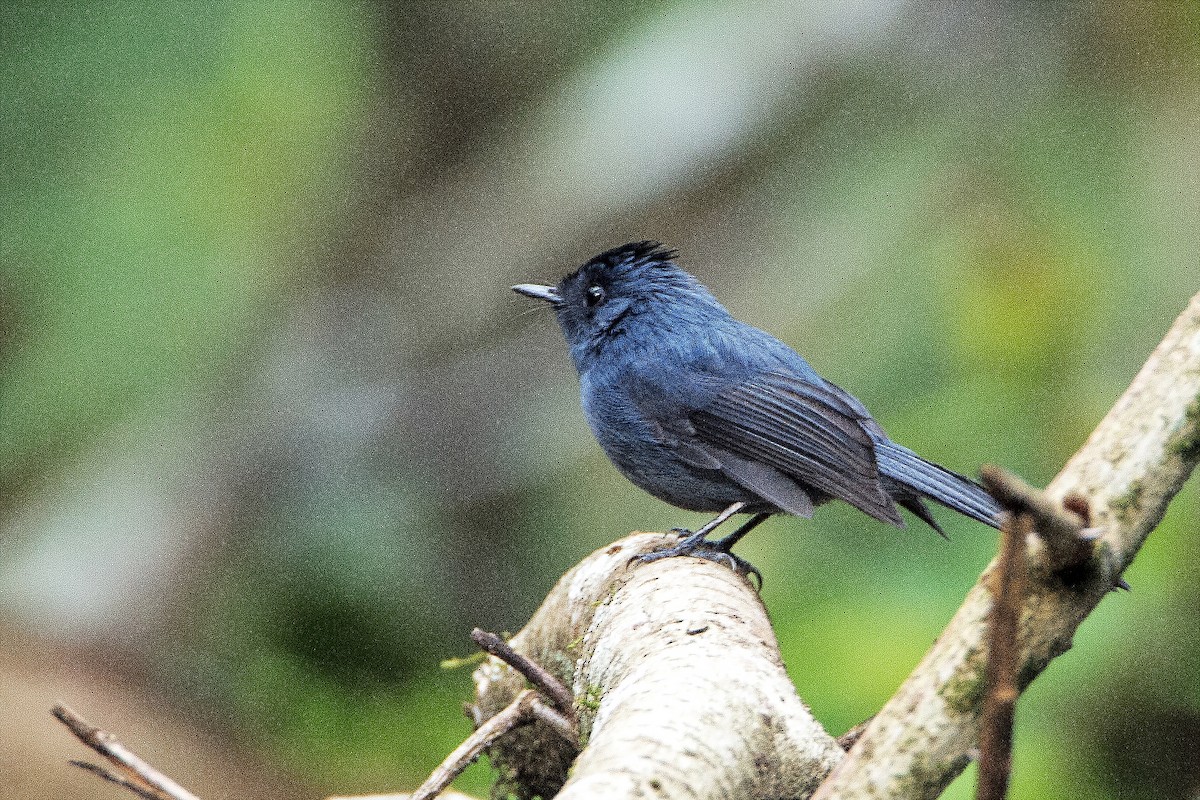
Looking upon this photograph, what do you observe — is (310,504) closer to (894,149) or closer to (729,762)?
(894,149)

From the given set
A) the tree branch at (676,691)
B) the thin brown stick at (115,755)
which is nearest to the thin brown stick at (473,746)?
the tree branch at (676,691)

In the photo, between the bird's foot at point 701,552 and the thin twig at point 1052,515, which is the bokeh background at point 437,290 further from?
the thin twig at point 1052,515

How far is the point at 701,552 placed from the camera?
3400 mm

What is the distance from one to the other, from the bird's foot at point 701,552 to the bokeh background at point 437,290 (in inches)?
38.1

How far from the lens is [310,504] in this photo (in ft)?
20.2

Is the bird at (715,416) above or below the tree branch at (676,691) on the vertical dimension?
above

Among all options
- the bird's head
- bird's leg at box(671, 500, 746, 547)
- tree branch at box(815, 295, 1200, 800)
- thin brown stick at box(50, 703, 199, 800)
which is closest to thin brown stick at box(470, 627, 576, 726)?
thin brown stick at box(50, 703, 199, 800)

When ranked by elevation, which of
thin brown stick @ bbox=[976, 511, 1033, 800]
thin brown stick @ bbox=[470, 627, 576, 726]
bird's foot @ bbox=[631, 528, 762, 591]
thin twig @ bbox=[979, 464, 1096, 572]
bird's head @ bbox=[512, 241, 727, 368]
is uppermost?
bird's head @ bbox=[512, 241, 727, 368]

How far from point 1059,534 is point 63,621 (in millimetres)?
5618

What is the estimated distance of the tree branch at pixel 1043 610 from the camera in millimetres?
1336

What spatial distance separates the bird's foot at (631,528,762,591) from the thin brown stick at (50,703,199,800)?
121 centimetres

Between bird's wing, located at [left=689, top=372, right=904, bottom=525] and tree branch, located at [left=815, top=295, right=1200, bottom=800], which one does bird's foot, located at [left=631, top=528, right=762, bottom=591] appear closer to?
bird's wing, located at [left=689, top=372, right=904, bottom=525]

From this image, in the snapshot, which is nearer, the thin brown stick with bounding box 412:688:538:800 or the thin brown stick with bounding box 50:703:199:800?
the thin brown stick with bounding box 50:703:199:800

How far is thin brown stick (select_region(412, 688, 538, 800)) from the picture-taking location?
219 cm
